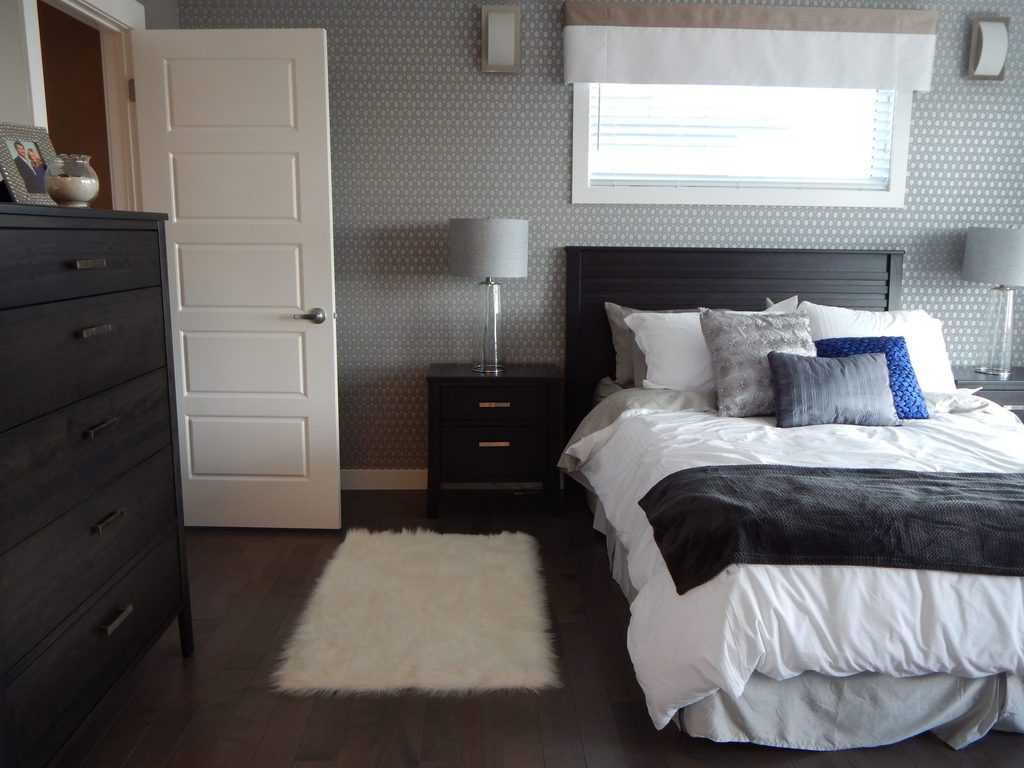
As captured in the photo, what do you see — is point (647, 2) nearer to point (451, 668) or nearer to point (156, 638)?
point (451, 668)

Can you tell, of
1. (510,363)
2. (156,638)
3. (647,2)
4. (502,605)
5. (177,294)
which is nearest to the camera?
(156,638)

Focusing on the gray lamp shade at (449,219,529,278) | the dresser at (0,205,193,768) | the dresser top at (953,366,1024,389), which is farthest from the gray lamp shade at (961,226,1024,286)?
the dresser at (0,205,193,768)

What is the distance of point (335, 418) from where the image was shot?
3732 millimetres

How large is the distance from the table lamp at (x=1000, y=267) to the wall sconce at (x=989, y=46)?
0.74 metres

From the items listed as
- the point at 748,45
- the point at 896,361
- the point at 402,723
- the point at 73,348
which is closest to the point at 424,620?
the point at 402,723

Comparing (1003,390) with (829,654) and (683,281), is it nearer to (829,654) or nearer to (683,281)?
(683,281)

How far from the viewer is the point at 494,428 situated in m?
3.90

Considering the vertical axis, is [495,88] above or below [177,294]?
above

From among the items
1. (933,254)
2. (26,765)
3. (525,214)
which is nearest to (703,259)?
(525,214)

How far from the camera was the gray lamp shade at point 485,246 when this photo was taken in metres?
3.79

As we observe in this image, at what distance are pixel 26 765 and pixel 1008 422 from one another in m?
3.38

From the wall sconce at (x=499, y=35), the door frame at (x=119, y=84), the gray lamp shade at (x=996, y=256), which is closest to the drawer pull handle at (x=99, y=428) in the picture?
the door frame at (x=119, y=84)

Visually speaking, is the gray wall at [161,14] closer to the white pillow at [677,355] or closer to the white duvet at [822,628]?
the white pillow at [677,355]

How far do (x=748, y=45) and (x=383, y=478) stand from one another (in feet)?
9.00
